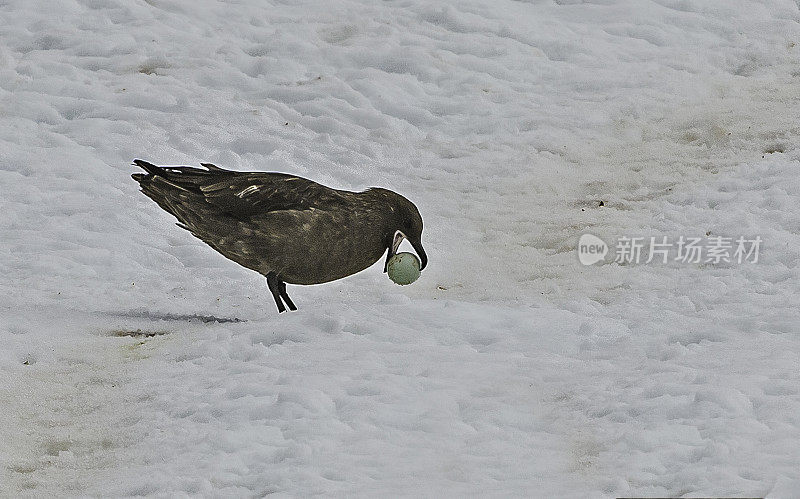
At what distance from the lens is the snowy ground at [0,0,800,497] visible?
447 centimetres

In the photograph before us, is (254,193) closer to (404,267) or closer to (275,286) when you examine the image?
(275,286)

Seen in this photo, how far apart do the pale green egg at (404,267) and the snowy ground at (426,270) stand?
0.60ft

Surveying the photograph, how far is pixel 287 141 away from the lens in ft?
30.0

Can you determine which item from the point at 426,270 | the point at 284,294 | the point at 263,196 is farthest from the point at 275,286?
the point at 426,270

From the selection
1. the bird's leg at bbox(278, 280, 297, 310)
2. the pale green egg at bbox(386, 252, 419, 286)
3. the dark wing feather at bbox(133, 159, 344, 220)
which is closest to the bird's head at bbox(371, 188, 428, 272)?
the pale green egg at bbox(386, 252, 419, 286)

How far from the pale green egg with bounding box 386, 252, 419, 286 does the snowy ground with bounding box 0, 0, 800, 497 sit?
182mm

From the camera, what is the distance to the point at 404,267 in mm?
6348

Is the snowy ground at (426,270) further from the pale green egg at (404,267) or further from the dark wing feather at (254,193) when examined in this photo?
the dark wing feather at (254,193)

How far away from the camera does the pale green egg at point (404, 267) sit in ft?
20.8

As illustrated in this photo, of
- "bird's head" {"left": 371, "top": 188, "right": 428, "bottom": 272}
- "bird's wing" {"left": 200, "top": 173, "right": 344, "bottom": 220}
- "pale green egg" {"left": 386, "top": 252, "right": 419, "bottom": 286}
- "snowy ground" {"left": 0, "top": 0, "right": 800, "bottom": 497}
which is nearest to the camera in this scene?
"snowy ground" {"left": 0, "top": 0, "right": 800, "bottom": 497}

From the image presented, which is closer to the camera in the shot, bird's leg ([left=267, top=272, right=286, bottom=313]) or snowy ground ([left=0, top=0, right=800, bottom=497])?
snowy ground ([left=0, top=0, right=800, bottom=497])

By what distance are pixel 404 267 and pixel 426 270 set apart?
3.45 feet

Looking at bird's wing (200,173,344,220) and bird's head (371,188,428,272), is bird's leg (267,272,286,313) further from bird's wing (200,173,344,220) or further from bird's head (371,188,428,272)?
bird's head (371,188,428,272)

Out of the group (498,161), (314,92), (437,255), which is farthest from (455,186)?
(314,92)
